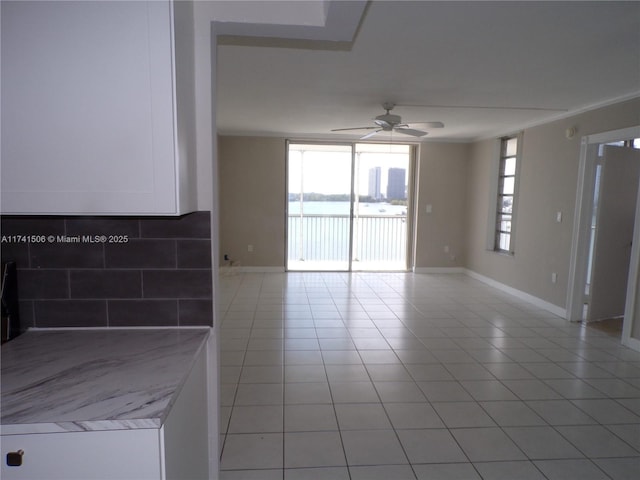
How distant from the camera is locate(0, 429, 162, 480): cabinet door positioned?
3.15 feet

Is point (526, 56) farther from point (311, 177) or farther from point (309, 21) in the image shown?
point (311, 177)

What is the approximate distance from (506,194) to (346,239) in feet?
8.93

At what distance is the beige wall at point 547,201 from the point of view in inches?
155

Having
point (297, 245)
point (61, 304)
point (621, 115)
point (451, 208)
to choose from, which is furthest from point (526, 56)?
point (297, 245)

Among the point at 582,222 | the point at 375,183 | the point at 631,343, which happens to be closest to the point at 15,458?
the point at 631,343

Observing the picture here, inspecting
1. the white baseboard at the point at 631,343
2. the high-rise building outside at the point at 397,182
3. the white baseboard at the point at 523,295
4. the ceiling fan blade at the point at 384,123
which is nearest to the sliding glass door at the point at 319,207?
the high-rise building outside at the point at 397,182

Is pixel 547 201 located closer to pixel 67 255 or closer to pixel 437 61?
pixel 437 61

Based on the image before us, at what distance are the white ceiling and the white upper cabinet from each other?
1.59 ft

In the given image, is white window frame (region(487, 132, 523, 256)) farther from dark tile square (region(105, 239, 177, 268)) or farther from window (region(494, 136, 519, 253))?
dark tile square (region(105, 239, 177, 268))

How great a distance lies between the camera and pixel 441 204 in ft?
21.5

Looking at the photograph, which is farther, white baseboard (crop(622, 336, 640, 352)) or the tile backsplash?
white baseboard (crop(622, 336, 640, 352))

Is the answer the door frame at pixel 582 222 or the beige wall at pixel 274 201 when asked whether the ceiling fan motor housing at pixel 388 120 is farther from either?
the beige wall at pixel 274 201

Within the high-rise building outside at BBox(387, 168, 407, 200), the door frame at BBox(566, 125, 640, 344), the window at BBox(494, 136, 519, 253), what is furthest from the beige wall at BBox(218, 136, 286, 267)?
the door frame at BBox(566, 125, 640, 344)

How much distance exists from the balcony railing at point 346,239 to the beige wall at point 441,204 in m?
0.45
